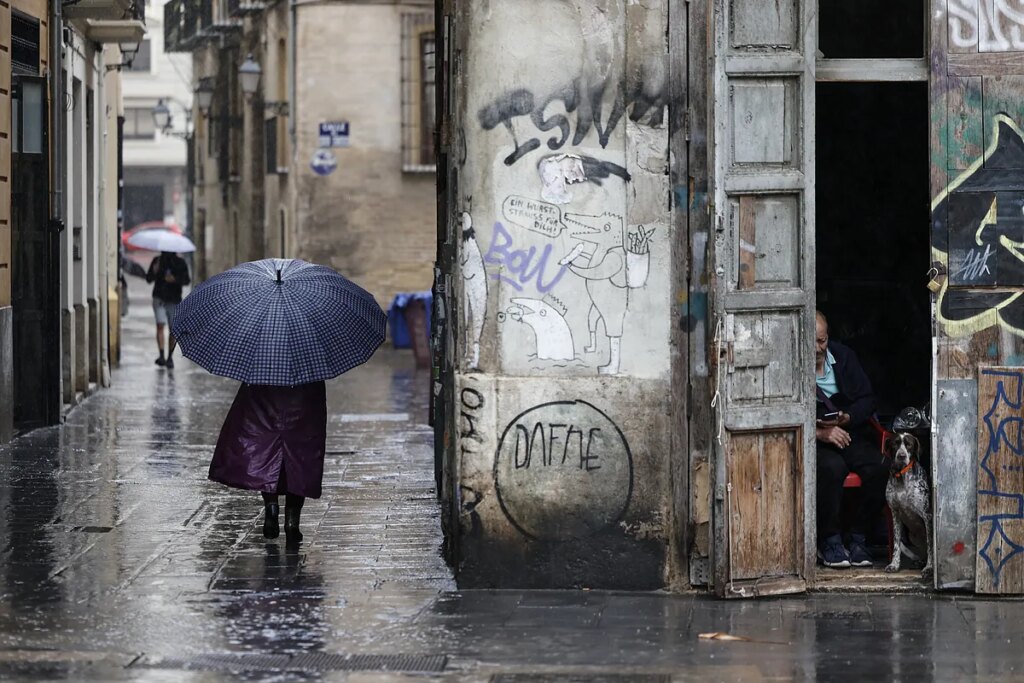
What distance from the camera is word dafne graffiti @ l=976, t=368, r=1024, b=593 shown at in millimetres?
8516

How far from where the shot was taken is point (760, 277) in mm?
8531

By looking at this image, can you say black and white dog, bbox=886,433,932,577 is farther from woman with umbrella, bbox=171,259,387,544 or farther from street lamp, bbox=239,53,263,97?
street lamp, bbox=239,53,263,97

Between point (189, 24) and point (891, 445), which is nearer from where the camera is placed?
point (891, 445)

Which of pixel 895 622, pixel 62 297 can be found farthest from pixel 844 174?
pixel 62 297

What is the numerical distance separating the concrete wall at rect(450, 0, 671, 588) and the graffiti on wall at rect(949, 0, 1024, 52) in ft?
4.24

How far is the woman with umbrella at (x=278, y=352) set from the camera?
374 inches

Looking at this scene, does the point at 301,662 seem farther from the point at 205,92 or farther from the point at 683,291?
the point at 205,92

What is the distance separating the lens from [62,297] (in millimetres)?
17516

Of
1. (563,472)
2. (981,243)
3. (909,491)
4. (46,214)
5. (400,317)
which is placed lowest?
(400,317)

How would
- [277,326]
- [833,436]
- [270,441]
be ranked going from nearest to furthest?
[833,436] < [277,326] < [270,441]

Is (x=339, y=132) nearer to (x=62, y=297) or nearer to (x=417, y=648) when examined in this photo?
(x=62, y=297)

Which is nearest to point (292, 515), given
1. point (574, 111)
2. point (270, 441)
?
point (270, 441)

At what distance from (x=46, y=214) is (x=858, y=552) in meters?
8.87

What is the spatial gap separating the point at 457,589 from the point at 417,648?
45.0 inches
